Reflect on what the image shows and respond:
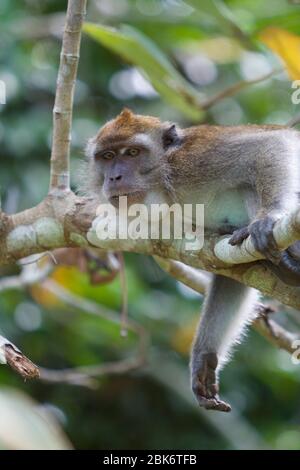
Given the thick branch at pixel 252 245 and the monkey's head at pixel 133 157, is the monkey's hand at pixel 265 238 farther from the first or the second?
the monkey's head at pixel 133 157

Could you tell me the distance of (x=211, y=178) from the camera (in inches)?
181

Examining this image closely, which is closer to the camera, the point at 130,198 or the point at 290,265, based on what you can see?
the point at 290,265

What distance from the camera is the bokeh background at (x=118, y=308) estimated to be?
888 centimetres

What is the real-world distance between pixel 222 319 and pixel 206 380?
414mm

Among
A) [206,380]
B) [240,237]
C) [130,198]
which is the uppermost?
[130,198]

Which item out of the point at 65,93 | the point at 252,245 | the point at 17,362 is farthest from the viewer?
the point at 65,93

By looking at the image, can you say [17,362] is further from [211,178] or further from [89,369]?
[89,369]

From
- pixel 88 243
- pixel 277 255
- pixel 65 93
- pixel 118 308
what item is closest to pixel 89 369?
pixel 118 308

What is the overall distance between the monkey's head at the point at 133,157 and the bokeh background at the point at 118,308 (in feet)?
10.4

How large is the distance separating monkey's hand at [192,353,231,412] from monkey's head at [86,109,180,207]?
3.24 feet

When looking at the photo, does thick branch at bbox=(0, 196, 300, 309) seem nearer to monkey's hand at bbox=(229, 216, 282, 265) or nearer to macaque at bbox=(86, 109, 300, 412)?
monkey's hand at bbox=(229, 216, 282, 265)

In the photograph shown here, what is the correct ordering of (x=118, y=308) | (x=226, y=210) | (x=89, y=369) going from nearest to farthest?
(x=226, y=210) < (x=89, y=369) < (x=118, y=308)

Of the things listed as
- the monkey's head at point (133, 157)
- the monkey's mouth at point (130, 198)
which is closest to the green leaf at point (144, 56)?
the monkey's head at point (133, 157)
